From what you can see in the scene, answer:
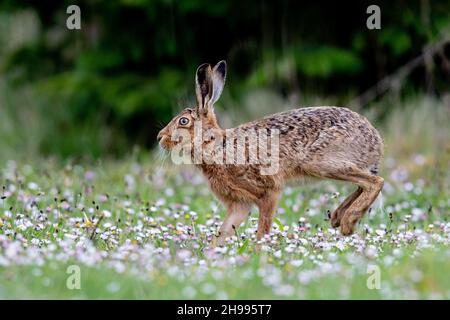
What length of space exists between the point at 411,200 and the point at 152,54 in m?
7.60

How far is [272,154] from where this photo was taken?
7191 millimetres

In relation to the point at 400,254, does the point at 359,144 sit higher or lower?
higher

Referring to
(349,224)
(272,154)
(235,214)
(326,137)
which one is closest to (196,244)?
(235,214)

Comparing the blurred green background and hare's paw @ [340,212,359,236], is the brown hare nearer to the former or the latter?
hare's paw @ [340,212,359,236]

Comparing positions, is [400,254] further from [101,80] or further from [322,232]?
[101,80]

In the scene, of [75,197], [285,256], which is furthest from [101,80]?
[285,256]

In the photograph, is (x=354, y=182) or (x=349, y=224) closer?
(x=349, y=224)

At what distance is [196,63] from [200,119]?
8313 mm

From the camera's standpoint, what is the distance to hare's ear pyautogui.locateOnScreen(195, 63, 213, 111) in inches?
281

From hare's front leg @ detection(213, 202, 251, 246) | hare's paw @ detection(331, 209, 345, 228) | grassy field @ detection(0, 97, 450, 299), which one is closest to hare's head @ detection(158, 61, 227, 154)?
grassy field @ detection(0, 97, 450, 299)

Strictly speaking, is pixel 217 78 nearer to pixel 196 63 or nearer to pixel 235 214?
pixel 235 214

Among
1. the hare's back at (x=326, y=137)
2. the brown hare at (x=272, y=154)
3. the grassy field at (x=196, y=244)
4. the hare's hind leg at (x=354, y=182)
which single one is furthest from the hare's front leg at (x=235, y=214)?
the hare's hind leg at (x=354, y=182)

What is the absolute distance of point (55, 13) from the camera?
16203 mm

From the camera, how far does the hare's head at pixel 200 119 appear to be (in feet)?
Answer: 23.5
